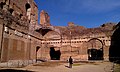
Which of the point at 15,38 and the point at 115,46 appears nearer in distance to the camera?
the point at 15,38

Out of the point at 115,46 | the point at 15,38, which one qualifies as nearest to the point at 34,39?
the point at 15,38

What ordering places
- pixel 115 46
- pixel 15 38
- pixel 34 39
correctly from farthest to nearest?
pixel 115 46
pixel 34 39
pixel 15 38

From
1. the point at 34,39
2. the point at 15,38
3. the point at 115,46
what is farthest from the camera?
the point at 115,46

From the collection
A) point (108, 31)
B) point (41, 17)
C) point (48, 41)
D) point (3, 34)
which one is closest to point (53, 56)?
point (48, 41)

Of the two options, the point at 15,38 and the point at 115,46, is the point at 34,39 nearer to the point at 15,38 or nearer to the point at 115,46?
the point at 15,38

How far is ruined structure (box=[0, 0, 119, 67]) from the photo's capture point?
571 inches

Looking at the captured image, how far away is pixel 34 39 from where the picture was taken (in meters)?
21.6

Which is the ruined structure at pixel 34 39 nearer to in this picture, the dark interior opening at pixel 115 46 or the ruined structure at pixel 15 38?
the ruined structure at pixel 15 38

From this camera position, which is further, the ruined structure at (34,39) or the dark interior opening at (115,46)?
the dark interior opening at (115,46)

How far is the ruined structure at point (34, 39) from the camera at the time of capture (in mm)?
14508

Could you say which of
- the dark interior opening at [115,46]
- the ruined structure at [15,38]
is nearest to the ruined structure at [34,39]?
the ruined structure at [15,38]

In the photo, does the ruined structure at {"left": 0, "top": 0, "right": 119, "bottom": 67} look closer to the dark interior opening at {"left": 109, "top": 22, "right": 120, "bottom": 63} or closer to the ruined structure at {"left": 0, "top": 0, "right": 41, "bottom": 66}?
the ruined structure at {"left": 0, "top": 0, "right": 41, "bottom": 66}

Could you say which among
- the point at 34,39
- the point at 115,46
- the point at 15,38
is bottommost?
the point at 115,46

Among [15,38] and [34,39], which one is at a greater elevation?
[34,39]
